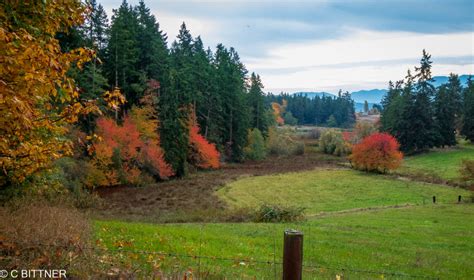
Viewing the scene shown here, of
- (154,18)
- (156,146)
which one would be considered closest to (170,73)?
(156,146)

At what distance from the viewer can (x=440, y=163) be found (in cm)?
6650

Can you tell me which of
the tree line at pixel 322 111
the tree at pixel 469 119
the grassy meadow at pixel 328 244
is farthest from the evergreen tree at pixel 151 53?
the tree line at pixel 322 111

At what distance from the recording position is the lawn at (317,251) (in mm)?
9398

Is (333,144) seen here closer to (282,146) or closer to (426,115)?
(282,146)

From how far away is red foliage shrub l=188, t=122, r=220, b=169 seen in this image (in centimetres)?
6258

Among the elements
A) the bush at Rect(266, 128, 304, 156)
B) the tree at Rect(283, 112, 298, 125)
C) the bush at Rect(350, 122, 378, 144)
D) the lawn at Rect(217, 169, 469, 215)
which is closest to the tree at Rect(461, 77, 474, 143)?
the bush at Rect(350, 122, 378, 144)

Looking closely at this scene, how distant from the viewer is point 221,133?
2916 inches

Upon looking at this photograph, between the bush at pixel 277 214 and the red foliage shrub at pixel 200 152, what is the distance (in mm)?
37483

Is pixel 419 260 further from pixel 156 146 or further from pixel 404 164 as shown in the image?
pixel 404 164

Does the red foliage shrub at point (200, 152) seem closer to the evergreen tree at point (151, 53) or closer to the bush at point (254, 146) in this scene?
the evergreen tree at point (151, 53)

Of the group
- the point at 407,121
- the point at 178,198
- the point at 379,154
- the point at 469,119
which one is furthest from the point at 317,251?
the point at 469,119

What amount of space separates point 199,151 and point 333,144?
40.0m

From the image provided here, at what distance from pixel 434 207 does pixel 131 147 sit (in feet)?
110

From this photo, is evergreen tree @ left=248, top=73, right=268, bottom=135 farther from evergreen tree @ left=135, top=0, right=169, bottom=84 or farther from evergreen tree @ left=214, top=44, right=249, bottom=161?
evergreen tree @ left=135, top=0, right=169, bottom=84
